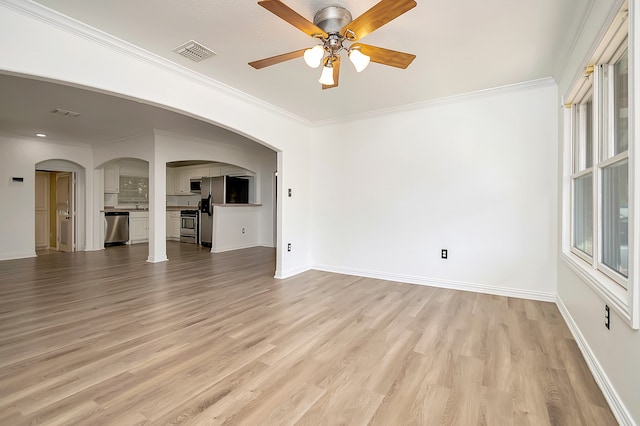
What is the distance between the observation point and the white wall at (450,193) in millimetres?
3449

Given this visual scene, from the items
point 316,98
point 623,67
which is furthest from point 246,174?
point 623,67

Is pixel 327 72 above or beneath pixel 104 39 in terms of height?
beneath

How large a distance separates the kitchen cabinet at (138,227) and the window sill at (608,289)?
9.21 metres

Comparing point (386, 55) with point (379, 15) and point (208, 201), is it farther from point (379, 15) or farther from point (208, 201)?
point (208, 201)

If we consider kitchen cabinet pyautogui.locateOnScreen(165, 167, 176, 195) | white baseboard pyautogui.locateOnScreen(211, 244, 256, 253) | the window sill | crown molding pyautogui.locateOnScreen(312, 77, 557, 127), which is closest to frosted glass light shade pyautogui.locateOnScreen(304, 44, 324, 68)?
the window sill

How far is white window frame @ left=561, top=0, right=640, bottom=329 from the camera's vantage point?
53.8 inches

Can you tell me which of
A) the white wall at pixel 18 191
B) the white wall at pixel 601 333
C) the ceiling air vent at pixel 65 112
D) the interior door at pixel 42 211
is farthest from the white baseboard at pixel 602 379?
the interior door at pixel 42 211

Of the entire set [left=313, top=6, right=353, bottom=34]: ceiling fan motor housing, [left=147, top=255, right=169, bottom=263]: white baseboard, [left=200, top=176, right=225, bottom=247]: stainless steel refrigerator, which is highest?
[left=313, top=6, right=353, bottom=34]: ceiling fan motor housing

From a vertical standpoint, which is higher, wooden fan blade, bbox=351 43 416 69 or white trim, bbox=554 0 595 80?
white trim, bbox=554 0 595 80

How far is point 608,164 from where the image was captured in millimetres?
1934

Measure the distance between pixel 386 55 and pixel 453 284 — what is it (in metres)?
3.05

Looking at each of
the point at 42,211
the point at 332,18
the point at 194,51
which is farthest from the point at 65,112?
the point at 42,211

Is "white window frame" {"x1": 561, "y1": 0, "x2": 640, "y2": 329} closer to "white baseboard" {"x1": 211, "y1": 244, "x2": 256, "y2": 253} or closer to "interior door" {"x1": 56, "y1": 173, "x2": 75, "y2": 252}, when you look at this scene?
"white baseboard" {"x1": 211, "y1": 244, "x2": 256, "y2": 253}

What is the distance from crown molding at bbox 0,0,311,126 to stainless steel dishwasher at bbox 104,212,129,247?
5.97 m
